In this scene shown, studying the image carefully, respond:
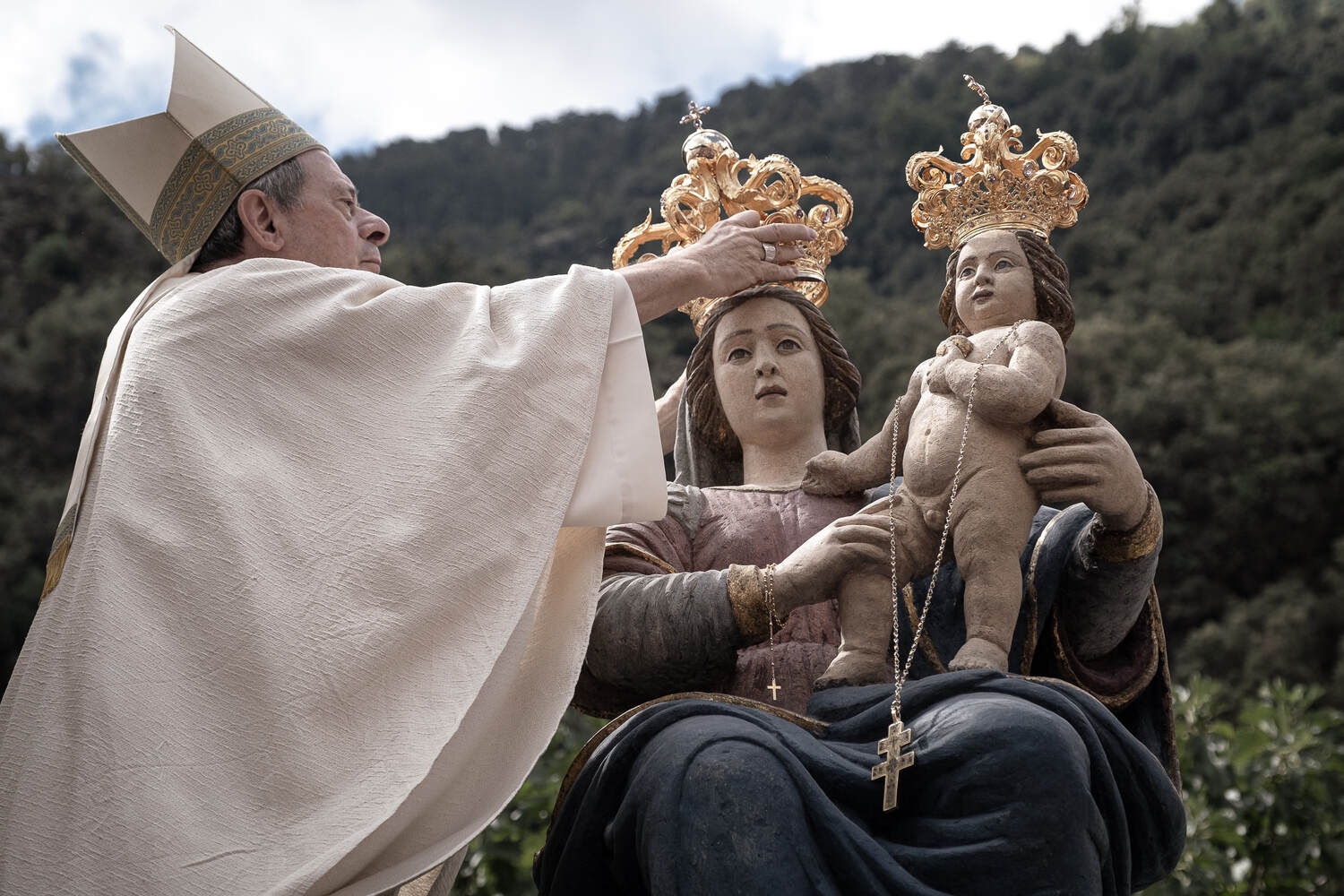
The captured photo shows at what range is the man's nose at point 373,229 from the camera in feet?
14.2

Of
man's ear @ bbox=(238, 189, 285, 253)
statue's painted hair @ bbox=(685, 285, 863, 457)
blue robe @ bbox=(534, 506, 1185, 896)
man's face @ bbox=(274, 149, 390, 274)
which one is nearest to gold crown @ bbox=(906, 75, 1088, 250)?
statue's painted hair @ bbox=(685, 285, 863, 457)

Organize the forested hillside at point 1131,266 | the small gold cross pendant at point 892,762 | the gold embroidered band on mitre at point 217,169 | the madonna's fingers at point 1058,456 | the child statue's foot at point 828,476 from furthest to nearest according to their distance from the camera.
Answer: the forested hillside at point 1131,266
the gold embroidered band on mitre at point 217,169
the child statue's foot at point 828,476
the madonna's fingers at point 1058,456
the small gold cross pendant at point 892,762

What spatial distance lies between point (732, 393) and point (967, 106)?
31.2 m

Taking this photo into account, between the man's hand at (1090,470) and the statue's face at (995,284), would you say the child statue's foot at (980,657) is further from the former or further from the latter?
the statue's face at (995,284)

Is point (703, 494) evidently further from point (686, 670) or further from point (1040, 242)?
point (1040, 242)

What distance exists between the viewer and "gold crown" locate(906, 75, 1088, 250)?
4176 mm

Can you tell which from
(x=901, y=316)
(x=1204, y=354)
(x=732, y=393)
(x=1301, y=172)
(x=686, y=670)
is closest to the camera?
(x=686, y=670)

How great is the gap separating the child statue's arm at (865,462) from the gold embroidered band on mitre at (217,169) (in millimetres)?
1541

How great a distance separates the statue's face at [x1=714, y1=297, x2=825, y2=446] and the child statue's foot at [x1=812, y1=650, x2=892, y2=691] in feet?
3.01

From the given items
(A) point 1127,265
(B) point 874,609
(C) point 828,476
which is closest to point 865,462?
(C) point 828,476

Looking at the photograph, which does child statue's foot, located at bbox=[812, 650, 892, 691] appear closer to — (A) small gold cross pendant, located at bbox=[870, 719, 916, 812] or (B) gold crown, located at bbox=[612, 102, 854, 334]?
(A) small gold cross pendant, located at bbox=[870, 719, 916, 812]

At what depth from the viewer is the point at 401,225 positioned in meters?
43.2

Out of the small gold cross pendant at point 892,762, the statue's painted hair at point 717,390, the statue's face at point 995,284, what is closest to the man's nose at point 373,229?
the statue's painted hair at point 717,390

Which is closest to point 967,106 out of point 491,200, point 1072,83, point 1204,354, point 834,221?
point 1072,83
